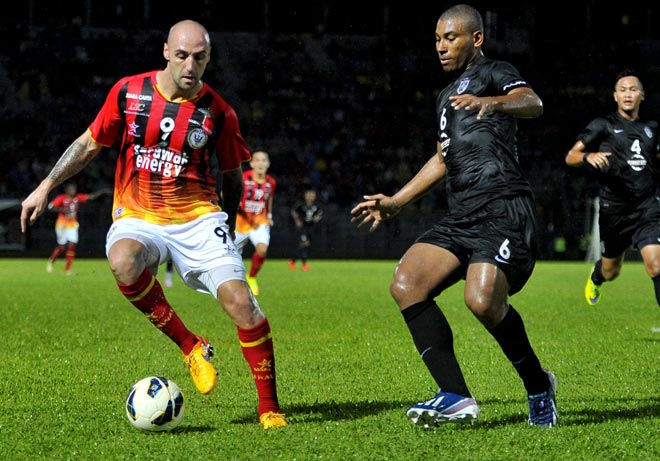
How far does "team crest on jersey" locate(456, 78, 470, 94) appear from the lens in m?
4.94

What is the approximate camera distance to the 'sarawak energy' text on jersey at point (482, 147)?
16.0 feet

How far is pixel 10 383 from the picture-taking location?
645cm

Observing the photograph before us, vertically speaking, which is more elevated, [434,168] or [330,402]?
[434,168]

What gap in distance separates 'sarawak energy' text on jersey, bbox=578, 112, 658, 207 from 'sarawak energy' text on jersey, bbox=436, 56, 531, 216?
3.94 meters

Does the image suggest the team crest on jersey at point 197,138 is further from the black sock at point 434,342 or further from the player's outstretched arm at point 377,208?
the black sock at point 434,342

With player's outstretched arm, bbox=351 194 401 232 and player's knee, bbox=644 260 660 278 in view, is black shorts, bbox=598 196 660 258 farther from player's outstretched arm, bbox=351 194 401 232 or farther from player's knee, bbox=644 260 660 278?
player's outstretched arm, bbox=351 194 401 232

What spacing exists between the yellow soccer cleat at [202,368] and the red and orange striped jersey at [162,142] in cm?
74

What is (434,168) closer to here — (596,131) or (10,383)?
(10,383)

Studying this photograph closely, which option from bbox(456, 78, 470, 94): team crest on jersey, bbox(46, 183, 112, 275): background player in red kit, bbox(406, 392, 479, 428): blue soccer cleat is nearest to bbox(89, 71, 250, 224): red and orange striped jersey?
bbox(456, 78, 470, 94): team crest on jersey

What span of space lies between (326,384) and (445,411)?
188 cm

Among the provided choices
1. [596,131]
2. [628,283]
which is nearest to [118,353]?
[596,131]

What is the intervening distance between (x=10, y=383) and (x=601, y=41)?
3431 centimetres

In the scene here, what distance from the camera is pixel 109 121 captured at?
548cm

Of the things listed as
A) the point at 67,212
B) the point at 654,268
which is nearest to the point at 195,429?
the point at 654,268
